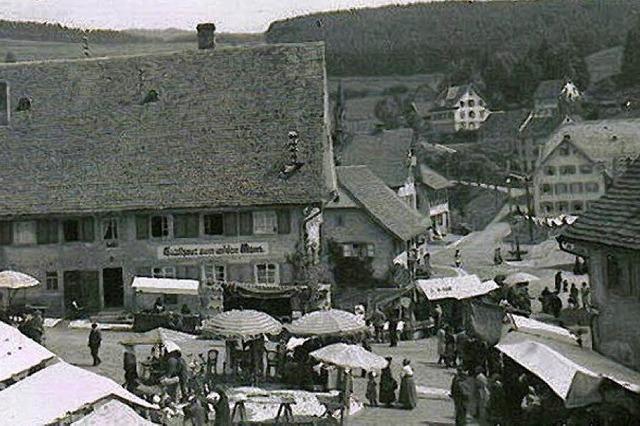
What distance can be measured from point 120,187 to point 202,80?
6.68 metres

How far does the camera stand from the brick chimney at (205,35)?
158 feet

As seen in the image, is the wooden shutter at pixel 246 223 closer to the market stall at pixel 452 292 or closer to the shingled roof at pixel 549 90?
the market stall at pixel 452 292

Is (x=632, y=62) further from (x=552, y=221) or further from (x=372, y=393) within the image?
(x=372, y=393)

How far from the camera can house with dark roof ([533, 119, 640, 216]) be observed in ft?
326

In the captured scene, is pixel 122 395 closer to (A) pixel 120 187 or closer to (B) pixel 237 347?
(B) pixel 237 347

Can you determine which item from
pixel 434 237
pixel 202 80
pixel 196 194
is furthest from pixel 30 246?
pixel 434 237

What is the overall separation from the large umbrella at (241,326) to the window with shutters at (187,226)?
45.0 ft

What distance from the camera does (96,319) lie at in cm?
3953

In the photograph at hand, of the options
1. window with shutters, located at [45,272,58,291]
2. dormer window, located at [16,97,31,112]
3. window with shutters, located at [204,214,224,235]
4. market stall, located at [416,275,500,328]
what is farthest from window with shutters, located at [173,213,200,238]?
dormer window, located at [16,97,31,112]

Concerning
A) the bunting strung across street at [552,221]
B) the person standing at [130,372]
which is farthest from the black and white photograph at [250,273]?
the bunting strung across street at [552,221]

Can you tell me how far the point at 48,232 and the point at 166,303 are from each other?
575cm

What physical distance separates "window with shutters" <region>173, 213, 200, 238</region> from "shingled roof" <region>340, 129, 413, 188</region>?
1447 inches

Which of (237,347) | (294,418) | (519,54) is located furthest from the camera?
(519,54)

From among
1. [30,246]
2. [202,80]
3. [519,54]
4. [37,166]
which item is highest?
[519,54]
